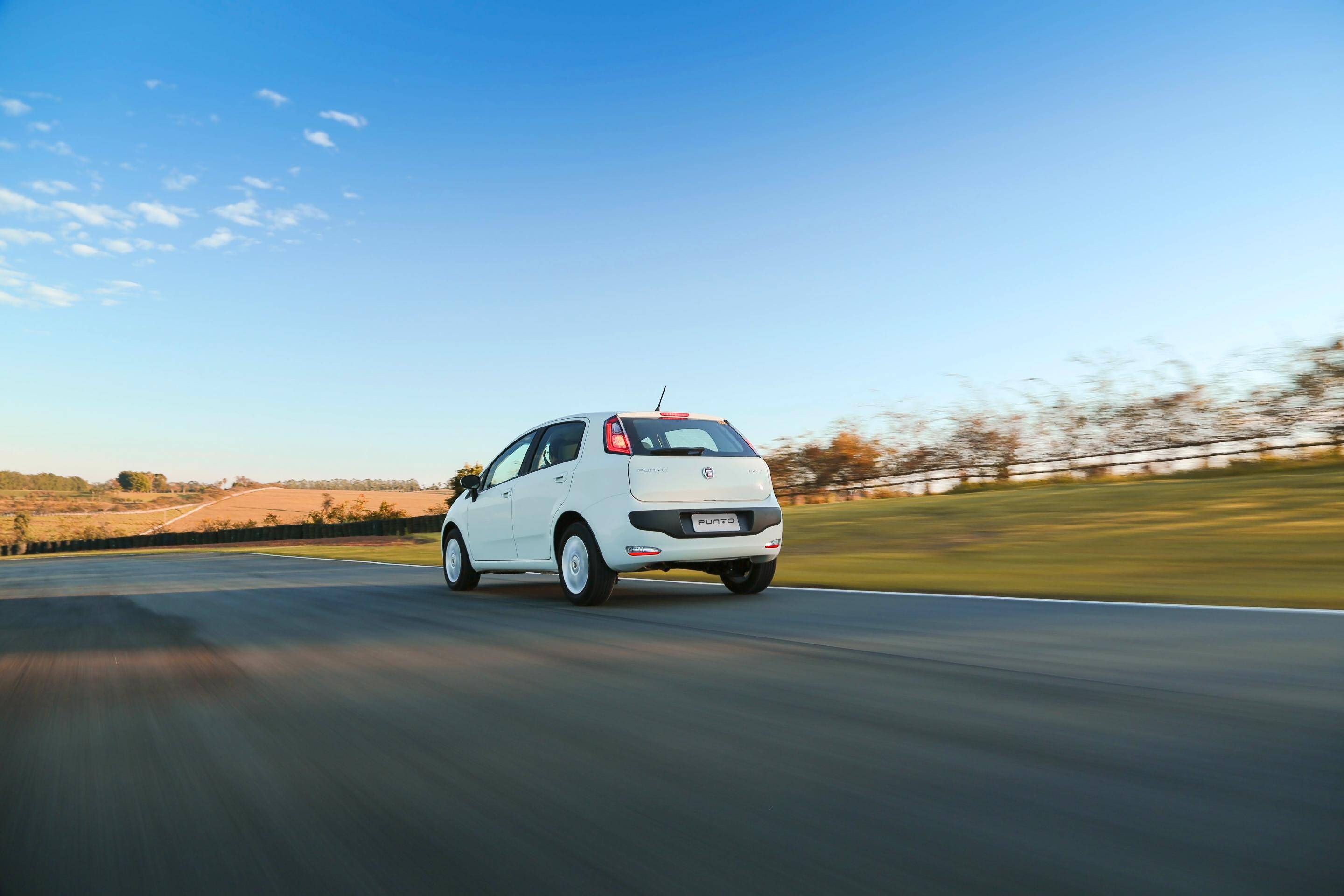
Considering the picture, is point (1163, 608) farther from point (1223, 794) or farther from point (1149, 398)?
point (1149, 398)

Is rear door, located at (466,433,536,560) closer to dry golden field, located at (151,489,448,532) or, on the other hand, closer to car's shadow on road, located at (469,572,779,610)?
car's shadow on road, located at (469,572,779,610)

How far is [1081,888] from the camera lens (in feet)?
7.43

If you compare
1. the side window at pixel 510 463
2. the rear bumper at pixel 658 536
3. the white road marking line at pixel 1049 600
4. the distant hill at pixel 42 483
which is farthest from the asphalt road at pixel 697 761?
the distant hill at pixel 42 483

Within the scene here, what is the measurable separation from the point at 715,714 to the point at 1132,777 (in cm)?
172

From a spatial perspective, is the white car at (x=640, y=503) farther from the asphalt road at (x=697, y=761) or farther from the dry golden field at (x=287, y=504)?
the dry golden field at (x=287, y=504)

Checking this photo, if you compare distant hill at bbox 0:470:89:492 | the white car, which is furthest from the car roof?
distant hill at bbox 0:470:89:492

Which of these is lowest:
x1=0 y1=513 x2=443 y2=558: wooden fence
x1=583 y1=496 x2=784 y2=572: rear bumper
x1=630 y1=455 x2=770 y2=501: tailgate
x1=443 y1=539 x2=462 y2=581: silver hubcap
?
x1=0 y1=513 x2=443 y2=558: wooden fence

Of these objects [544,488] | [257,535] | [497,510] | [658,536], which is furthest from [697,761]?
[257,535]

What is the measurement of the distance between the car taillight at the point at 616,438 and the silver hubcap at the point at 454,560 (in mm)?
3529

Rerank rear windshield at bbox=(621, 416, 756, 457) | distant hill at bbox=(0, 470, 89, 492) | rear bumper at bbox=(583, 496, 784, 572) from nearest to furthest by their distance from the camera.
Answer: rear bumper at bbox=(583, 496, 784, 572)
rear windshield at bbox=(621, 416, 756, 457)
distant hill at bbox=(0, 470, 89, 492)

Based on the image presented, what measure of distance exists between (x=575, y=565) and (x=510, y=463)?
2072 mm

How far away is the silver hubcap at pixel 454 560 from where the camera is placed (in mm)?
11617

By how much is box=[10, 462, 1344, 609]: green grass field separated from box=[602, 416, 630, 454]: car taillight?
319 cm

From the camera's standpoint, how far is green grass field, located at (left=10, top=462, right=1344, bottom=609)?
942 centimetres
